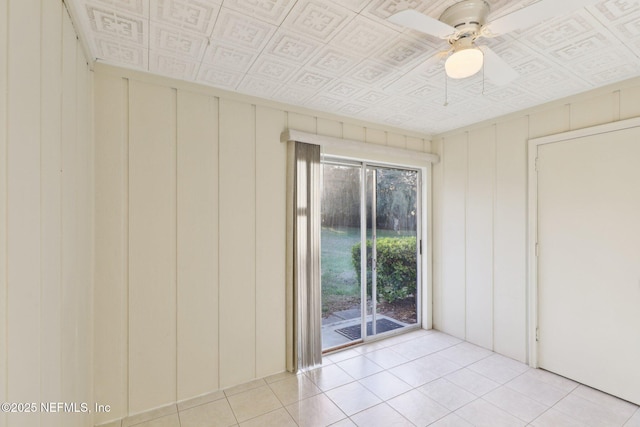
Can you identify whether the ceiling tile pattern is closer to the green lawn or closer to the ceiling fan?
the ceiling fan

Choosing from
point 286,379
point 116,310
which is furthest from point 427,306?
point 116,310

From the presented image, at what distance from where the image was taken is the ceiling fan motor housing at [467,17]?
148 cm

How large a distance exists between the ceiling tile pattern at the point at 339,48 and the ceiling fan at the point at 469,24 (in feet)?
0.26

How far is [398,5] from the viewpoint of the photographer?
152 centimetres

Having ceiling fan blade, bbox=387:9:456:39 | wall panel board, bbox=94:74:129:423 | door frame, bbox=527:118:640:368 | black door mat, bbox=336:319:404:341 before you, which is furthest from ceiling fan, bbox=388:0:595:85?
black door mat, bbox=336:319:404:341

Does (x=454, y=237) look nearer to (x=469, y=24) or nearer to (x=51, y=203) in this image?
(x=469, y=24)

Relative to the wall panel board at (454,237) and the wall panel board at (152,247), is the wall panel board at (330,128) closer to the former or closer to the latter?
the wall panel board at (152,247)

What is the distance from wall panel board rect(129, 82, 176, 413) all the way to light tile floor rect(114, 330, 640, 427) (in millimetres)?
309

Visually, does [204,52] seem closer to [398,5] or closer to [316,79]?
[316,79]

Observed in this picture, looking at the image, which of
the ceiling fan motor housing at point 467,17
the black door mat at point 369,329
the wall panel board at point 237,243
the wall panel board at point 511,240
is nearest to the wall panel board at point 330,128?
the wall panel board at point 237,243

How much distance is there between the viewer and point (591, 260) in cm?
259

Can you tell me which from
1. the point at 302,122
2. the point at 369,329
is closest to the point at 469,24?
the point at 302,122

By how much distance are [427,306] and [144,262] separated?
133 inches

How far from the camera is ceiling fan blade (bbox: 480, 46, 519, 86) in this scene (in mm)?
1608
